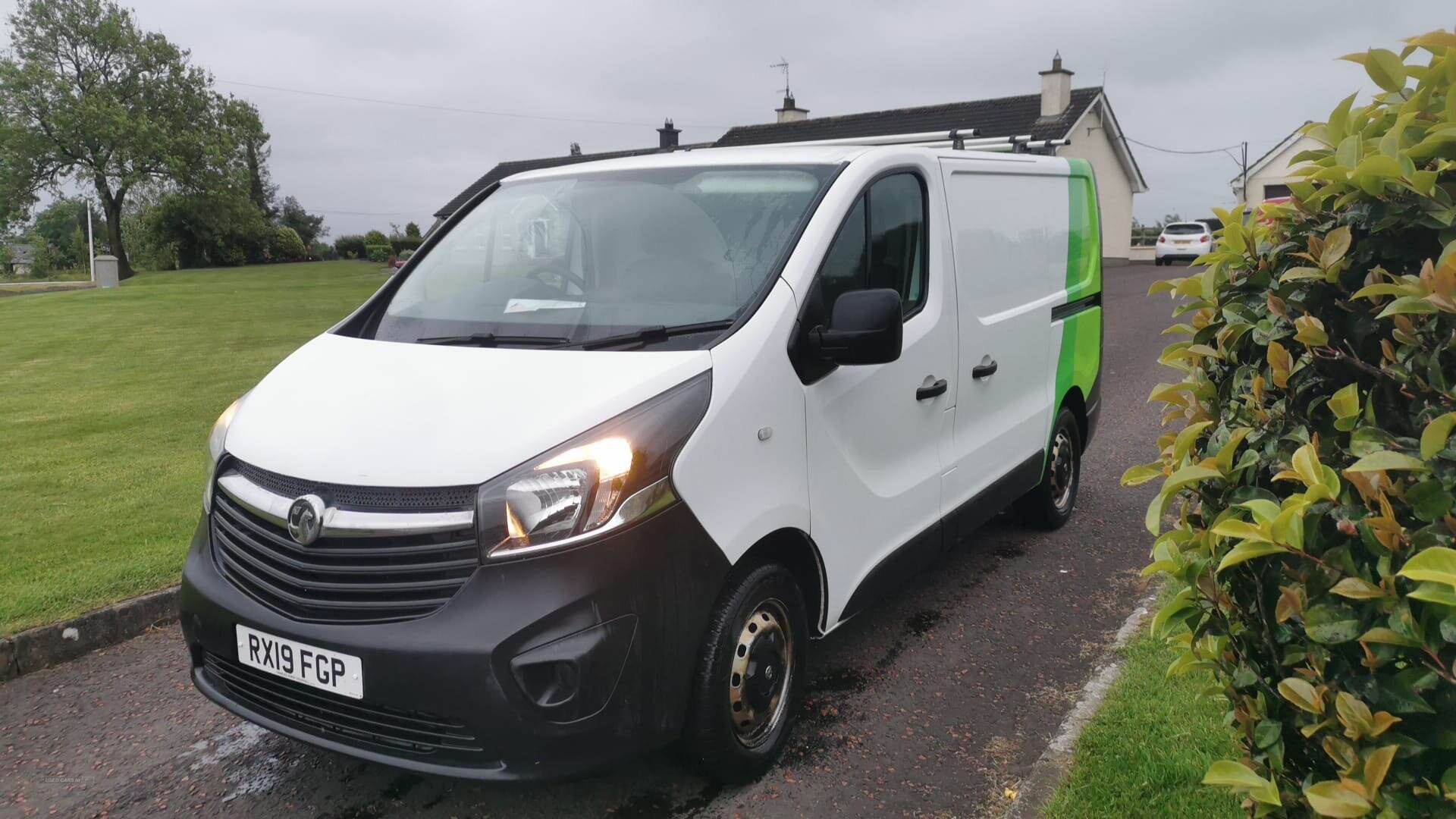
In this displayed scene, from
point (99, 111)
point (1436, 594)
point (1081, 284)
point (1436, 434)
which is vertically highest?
point (99, 111)

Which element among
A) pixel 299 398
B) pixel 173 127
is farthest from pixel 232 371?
pixel 173 127

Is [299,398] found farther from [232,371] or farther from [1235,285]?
[232,371]

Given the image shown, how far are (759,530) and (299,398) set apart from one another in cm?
152

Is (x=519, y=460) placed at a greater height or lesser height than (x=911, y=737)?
greater

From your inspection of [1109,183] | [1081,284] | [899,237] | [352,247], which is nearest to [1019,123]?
[1109,183]

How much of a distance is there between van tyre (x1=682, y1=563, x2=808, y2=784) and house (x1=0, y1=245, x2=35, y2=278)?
65.6m

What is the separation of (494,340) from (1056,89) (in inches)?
1259

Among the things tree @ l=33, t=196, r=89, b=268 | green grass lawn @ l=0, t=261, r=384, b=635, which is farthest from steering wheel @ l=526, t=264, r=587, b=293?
tree @ l=33, t=196, r=89, b=268

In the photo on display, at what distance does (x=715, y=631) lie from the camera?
297cm

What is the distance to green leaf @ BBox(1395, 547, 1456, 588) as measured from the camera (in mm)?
A: 1451

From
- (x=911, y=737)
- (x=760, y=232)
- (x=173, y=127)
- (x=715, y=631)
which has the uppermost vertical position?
(x=173, y=127)

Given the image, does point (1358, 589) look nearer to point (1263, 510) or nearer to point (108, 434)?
point (1263, 510)

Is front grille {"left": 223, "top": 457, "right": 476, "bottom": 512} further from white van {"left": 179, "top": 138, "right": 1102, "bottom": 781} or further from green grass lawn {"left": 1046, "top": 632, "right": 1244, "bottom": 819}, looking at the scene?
green grass lawn {"left": 1046, "top": 632, "right": 1244, "bottom": 819}

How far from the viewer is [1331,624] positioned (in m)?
1.72
